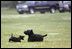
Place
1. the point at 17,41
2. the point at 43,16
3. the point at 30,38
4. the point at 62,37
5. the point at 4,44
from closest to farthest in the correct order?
the point at 17,41 < the point at 30,38 < the point at 4,44 < the point at 62,37 < the point at 43,16

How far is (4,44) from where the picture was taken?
7715 millimetres

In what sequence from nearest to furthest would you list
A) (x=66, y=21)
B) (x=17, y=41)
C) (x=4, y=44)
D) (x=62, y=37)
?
1. (x=17, y=41)
2. (x=4, y=44)
3. (x=62, y=37)
4. (x=66, y=21)

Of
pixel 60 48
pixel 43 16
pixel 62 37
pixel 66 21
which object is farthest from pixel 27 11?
pixel 60 48

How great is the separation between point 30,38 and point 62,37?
64.2 inches

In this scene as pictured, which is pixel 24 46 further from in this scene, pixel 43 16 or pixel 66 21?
pixel 43 16

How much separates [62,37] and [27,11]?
1306 centimetres

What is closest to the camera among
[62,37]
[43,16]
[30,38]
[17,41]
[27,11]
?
[17,41]

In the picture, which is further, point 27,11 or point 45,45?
point 27,11

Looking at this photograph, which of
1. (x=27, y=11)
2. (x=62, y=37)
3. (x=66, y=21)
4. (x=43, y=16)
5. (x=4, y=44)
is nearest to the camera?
(x=4, y=44)

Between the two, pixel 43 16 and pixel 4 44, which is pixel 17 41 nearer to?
pixel 4 44

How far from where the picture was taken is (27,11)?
21359 millimetres

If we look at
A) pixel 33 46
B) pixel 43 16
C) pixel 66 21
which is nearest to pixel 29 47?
pixel 33 46

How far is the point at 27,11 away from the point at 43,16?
168 inches

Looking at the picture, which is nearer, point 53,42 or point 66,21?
point 53,42
